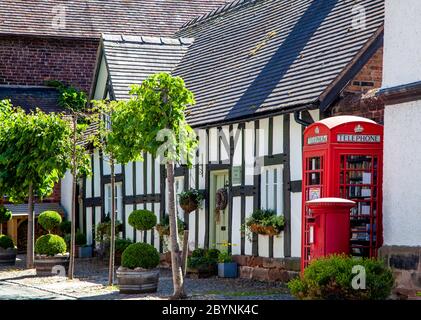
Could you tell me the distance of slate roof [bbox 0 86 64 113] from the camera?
3925cm

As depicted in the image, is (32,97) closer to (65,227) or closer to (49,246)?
(65,227)

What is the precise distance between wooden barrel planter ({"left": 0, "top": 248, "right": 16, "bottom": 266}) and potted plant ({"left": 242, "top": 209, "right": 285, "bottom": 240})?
957 cm

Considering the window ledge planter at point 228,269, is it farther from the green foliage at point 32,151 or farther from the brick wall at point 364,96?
the green foliage at point 32,151

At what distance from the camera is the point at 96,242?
32.4m

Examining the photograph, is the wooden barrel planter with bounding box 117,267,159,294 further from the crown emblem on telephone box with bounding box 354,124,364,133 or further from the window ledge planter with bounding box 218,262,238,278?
the crown emblem on telephone box with bounding box 354,124,364,133

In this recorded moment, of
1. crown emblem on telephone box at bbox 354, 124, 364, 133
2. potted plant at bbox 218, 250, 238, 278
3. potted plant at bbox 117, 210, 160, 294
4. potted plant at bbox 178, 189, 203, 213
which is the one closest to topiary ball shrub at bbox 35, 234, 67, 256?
potted plant at bbox 178, 189, 203, 213

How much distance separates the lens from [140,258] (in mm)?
19156

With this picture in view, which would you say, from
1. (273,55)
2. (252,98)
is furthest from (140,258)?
(273,55)

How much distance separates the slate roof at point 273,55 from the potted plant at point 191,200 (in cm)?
178

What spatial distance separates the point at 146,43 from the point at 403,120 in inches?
699

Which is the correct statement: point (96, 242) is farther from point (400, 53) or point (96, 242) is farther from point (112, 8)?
point (400, 53)

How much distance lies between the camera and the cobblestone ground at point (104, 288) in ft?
60.2

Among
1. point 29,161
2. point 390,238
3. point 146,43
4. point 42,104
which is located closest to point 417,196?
point 390,238

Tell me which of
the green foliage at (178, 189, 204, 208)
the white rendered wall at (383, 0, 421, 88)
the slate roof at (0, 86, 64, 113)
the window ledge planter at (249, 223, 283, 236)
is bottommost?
the window ledge planter at (249, 223, 283, 236)
